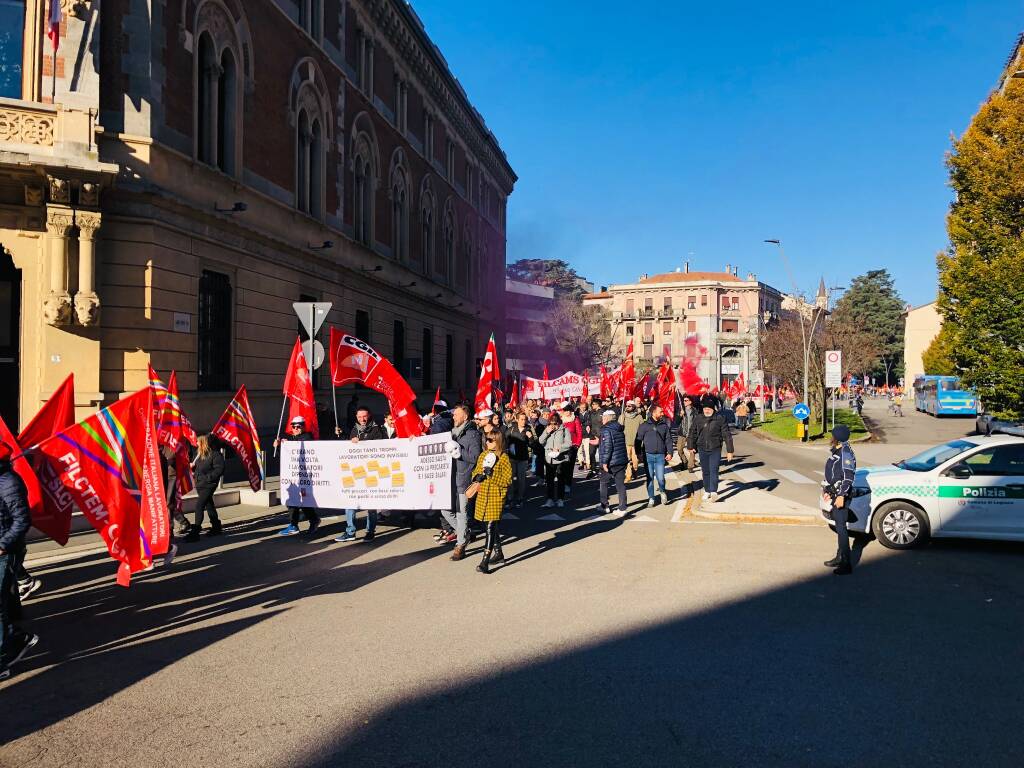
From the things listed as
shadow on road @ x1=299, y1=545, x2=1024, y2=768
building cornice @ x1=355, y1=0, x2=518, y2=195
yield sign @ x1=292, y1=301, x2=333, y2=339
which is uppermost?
building cornice @ x1=355, y1=0, x2=518, y2=195

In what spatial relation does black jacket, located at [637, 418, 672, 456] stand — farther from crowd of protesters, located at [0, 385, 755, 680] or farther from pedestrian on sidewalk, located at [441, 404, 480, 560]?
pedestrian on sidewalk, located at [441, 404, 480, 560]

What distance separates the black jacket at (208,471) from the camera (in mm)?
11047

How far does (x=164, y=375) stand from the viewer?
1566cm

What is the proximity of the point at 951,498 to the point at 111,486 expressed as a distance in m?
9.51

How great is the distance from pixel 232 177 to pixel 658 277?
98112 millimetres

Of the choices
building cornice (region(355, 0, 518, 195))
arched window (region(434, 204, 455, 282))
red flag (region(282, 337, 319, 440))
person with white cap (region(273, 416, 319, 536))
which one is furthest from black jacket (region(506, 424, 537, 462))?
arched window (region(434, 204, 455, 282))

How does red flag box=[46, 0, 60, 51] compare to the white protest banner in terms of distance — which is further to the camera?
the white protest banner

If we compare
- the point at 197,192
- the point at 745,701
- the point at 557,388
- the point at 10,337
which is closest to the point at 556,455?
the point at 745,701

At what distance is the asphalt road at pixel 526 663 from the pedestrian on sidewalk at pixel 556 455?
16.0 feet

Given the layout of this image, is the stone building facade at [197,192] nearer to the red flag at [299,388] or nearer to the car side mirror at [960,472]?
the red flag at [299,388]

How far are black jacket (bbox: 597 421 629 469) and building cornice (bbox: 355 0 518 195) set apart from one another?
66.4 feet

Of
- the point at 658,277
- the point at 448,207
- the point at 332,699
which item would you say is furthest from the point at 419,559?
the point at 658,277

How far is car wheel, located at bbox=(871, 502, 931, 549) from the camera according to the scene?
991cm

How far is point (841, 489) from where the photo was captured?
8.74 metres
